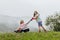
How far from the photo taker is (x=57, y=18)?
164 feet

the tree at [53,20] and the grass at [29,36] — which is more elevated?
the grass at [29,36]

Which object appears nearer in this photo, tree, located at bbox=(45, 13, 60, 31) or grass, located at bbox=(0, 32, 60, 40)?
grass, located at bbox=(0, 32, 60, 40)

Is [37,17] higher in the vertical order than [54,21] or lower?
higher

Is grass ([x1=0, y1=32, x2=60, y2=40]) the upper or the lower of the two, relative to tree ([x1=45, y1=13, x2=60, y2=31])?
upper

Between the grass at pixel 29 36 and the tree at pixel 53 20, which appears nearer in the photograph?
the grass at pixel 29 36

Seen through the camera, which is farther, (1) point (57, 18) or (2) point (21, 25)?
(1) point (57, 18)

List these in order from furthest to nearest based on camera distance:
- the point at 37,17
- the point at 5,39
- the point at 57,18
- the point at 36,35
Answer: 1. the point at 57,18
2. the point at 37,17
3. the point at 36,35
4. the point at 5,39

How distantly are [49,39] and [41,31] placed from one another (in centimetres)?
286

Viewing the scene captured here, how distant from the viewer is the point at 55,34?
20.2 m

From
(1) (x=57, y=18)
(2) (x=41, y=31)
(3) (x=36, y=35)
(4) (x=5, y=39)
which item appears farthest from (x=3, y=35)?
(1) (x=57, y=18)

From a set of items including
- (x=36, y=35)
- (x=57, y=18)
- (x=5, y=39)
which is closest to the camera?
(x=5, y=39)

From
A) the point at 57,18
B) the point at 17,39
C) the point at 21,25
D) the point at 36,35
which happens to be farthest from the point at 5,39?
the point at 57,18

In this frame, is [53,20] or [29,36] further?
[53,20]

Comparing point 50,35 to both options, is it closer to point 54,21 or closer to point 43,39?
point 43,39
